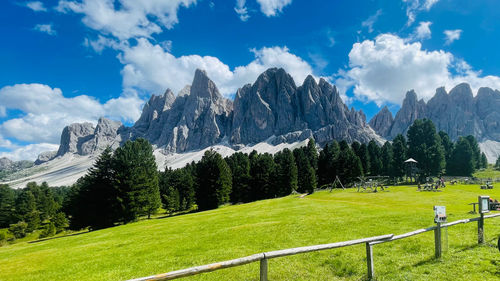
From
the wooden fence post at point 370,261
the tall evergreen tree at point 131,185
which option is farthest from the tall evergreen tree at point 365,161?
the wooden fence post at point 370,261

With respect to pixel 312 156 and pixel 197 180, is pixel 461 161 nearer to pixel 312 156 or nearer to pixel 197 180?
pixel 312 156

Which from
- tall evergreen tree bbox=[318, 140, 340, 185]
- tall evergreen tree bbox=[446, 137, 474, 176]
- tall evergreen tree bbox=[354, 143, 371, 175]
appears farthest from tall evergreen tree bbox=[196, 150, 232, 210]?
tall evergreen tree bbox=[446, 137, 474, 176]

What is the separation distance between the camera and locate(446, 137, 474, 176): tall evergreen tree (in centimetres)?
8238

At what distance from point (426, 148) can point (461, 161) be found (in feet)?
53.8

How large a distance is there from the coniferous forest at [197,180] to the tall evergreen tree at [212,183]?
238 mm

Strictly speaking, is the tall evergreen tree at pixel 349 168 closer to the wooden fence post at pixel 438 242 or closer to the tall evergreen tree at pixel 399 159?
the tall evergreen tree at pixel 399 159

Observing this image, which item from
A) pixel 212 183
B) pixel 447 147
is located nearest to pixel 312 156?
pixel 212 183

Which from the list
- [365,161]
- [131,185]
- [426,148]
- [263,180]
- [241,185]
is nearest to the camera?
[131,185]

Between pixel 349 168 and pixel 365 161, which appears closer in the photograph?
pixel 349 168

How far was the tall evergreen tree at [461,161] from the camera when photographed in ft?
270

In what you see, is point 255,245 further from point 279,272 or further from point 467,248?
point 467,248

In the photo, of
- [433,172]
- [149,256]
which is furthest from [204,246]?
[433,172]

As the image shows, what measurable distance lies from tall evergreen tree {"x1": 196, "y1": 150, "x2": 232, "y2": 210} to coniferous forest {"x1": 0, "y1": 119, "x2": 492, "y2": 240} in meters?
0.24

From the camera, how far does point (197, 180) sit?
6081 cm
